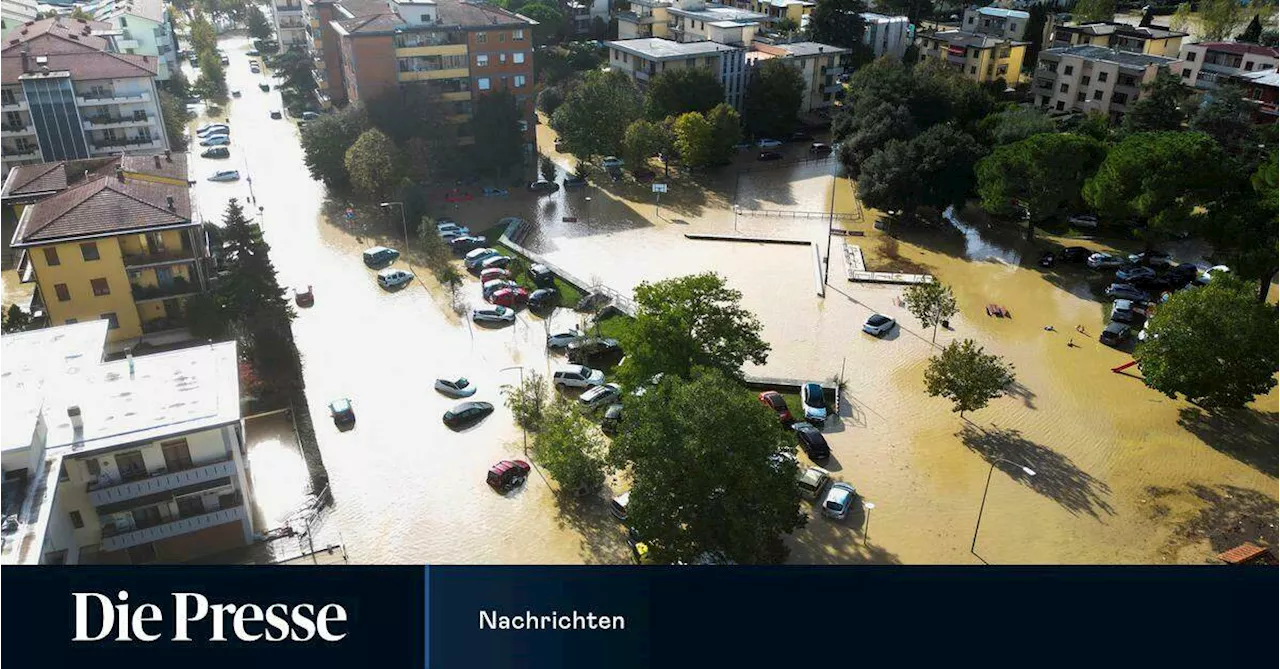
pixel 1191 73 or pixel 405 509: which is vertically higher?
pixel 1191 73

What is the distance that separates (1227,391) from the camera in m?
29.4

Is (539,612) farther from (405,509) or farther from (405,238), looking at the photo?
(405,238)

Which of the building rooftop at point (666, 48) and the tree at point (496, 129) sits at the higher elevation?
the building rooftop at point (666, 48)

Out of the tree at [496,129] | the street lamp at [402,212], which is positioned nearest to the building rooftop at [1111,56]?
the tree at [496,129]

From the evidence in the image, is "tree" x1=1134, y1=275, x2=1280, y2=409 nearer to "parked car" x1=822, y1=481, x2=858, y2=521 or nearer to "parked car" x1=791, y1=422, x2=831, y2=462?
"parked car" x1=791, y1=422, x2=831, y2=462

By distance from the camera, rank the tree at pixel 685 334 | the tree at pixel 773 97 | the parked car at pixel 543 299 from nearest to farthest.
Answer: the tree at pixel 685 334 < the parked car at pixel 543 299 < the tree at pixel 773 97

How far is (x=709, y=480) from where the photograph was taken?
20.9 meters

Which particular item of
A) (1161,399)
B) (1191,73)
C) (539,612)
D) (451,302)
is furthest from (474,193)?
(1191,73)

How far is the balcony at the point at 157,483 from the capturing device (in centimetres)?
2072

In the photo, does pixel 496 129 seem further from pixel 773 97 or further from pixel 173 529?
pixel 173 529

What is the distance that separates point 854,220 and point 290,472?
35.4 m

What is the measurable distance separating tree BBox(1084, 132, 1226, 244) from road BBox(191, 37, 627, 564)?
90.5ft

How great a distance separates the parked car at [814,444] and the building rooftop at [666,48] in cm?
4172

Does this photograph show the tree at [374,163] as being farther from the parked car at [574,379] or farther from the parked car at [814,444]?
the parked car at [814,444]
